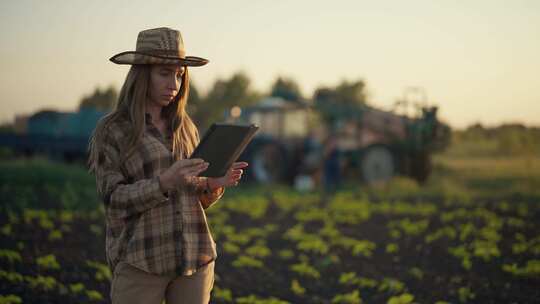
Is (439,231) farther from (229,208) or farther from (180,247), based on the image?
(180,247)

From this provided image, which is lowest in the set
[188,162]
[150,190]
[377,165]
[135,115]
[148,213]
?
[377,165]

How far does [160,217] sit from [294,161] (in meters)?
11.0

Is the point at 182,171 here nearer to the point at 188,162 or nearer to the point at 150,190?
the point at 188,162

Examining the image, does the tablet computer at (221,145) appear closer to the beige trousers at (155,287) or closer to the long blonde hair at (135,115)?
the long blonde hair at (135,115)

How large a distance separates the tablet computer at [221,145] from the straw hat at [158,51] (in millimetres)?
333

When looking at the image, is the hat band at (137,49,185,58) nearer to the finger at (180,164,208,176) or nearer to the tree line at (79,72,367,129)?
the finger at (180,164,208,176)

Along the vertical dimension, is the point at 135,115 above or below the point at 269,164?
above

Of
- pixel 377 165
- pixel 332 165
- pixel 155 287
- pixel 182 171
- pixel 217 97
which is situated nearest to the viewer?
pixel 182 171

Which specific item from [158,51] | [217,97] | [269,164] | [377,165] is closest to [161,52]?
[158,51]

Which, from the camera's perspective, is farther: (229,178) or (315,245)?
(315,245)

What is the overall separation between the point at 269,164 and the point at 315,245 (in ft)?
22.5

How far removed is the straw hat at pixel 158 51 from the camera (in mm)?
2395

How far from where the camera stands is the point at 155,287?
2.40 meters

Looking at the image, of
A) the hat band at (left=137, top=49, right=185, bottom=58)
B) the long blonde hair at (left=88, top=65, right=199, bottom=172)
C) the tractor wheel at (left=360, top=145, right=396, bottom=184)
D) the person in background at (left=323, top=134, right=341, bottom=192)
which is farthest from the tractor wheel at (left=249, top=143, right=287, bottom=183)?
the hat band at (left=137, top=49, right=185, bottom=58)
